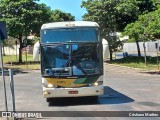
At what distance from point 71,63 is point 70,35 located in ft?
3.84

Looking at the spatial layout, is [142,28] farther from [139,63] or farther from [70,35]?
[70,35]

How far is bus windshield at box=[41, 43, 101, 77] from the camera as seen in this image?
53.6ft

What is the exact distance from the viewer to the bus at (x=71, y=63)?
16.3 m

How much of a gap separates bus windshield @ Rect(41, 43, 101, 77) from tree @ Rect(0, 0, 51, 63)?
103 feet

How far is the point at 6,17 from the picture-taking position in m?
48.8

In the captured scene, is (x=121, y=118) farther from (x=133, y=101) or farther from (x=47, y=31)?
(x=47, y=31)

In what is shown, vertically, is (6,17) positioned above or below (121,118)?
above

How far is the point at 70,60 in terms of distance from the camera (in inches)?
645

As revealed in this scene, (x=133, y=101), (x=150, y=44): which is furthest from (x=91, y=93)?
(x=150, y=44)

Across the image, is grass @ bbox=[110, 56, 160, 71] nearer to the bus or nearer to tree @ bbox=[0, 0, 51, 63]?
tree @ bbox=[0, 0, 51, 63]

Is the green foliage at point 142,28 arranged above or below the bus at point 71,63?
above

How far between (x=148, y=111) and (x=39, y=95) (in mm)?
7311

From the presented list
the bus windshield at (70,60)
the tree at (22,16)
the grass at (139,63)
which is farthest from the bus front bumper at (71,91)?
the tree at (22,16)

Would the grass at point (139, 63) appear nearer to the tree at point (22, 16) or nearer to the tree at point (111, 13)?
the tree at point (111, 13)
